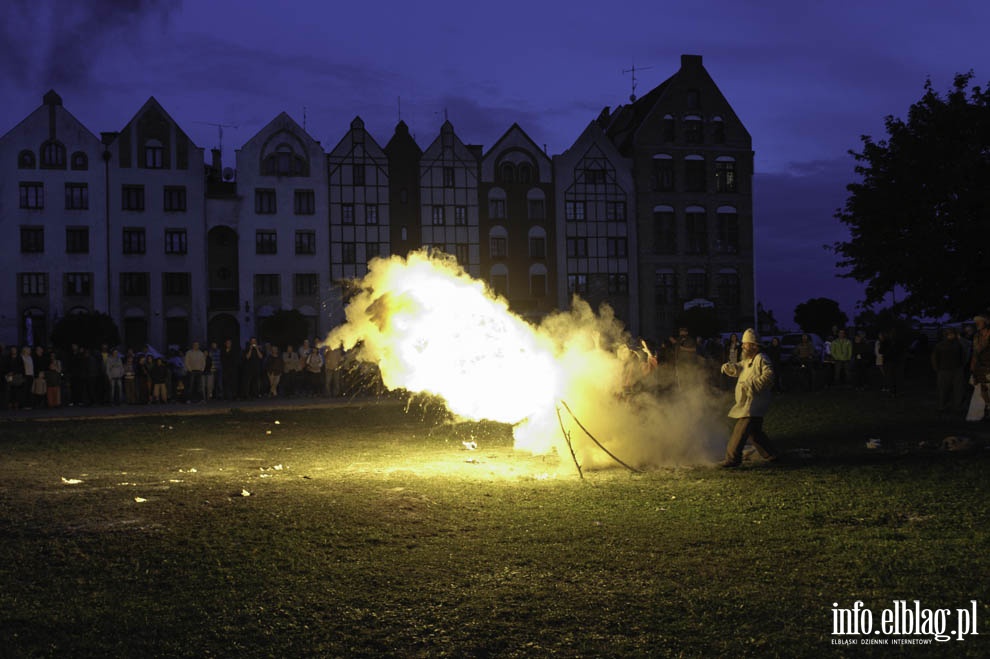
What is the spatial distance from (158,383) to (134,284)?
1101 inches

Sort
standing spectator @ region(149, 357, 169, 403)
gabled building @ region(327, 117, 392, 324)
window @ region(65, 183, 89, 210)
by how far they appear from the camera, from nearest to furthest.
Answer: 1. standing spectator @ region(149, 357, 169, 403)
2. window @ region(65, 183, 89, 210)
3. gabled building @ region(327, 117, 392, 324)

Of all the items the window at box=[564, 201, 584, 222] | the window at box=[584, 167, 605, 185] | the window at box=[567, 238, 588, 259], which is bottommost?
the window at box=[567, 238, 588, 259]


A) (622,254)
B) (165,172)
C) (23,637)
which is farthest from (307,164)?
(23,637)

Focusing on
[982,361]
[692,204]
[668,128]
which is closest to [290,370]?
[982,361]

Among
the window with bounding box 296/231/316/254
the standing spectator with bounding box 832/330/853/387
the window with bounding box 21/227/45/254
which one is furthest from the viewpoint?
the window with bounding box 296/231/316/254

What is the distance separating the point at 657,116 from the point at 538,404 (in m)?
47.8

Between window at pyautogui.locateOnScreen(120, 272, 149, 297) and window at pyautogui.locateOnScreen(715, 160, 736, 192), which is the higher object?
window at pyautogui.locateOnScreen(715, 160, 736, 192)

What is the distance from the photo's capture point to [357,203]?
176 ft

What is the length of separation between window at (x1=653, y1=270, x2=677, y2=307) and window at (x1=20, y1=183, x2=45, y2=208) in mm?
40208

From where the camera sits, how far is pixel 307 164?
53531mm

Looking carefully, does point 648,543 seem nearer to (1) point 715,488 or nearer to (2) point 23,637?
(1) point 715,488

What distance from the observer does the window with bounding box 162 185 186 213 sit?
2025 inches

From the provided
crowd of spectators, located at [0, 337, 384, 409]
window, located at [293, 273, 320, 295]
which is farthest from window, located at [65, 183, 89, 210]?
crowd of spectators, located at [0, 337, 384, 409]

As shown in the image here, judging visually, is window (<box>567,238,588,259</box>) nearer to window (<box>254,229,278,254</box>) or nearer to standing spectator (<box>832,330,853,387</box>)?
window (<box>254,229,278,254</box>)
